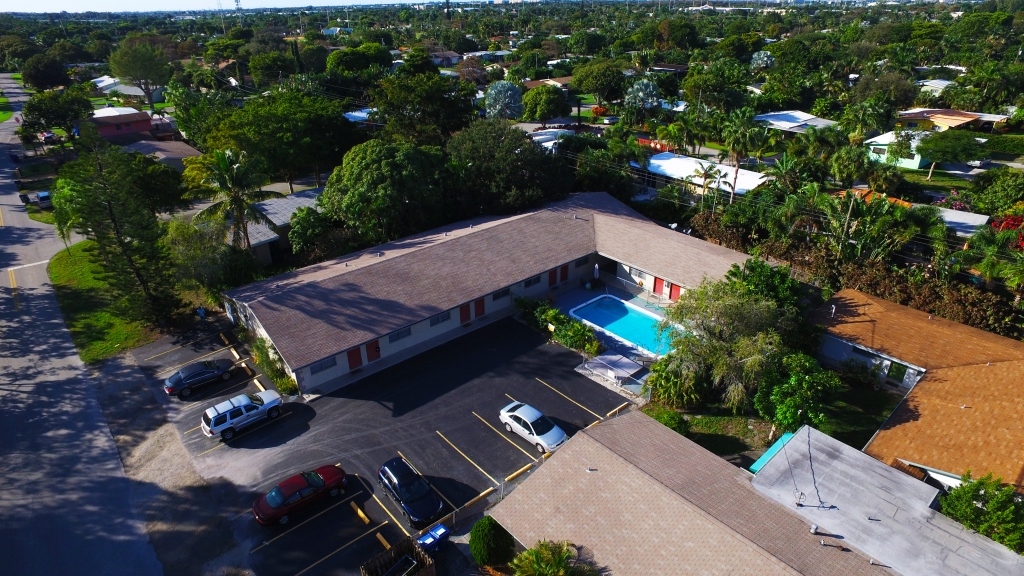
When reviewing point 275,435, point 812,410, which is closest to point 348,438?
point 275,435

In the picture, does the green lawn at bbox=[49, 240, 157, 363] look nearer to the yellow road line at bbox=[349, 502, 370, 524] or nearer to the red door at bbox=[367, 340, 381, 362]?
the red door at bbox=[367, 340, 381, 362]

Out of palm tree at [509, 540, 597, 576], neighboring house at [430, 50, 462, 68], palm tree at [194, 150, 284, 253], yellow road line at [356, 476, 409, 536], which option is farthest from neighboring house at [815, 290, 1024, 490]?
neighboring house at [430, 50, 462, 68]

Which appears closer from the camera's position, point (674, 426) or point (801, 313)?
point (674, 426)

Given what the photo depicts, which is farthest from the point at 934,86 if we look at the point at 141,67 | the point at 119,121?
the point at 141,67

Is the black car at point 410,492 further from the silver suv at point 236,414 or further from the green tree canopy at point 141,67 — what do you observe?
the green tree canopy at point 141,67

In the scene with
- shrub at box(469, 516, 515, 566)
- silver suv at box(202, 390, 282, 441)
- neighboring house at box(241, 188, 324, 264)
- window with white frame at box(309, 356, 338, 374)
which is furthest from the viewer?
neighboring house at box(241, 188, 324, 264)

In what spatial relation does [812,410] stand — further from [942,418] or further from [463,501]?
[463,501]

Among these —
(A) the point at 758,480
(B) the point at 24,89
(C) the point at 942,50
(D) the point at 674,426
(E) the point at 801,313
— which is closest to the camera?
(A) the point at 758,480
